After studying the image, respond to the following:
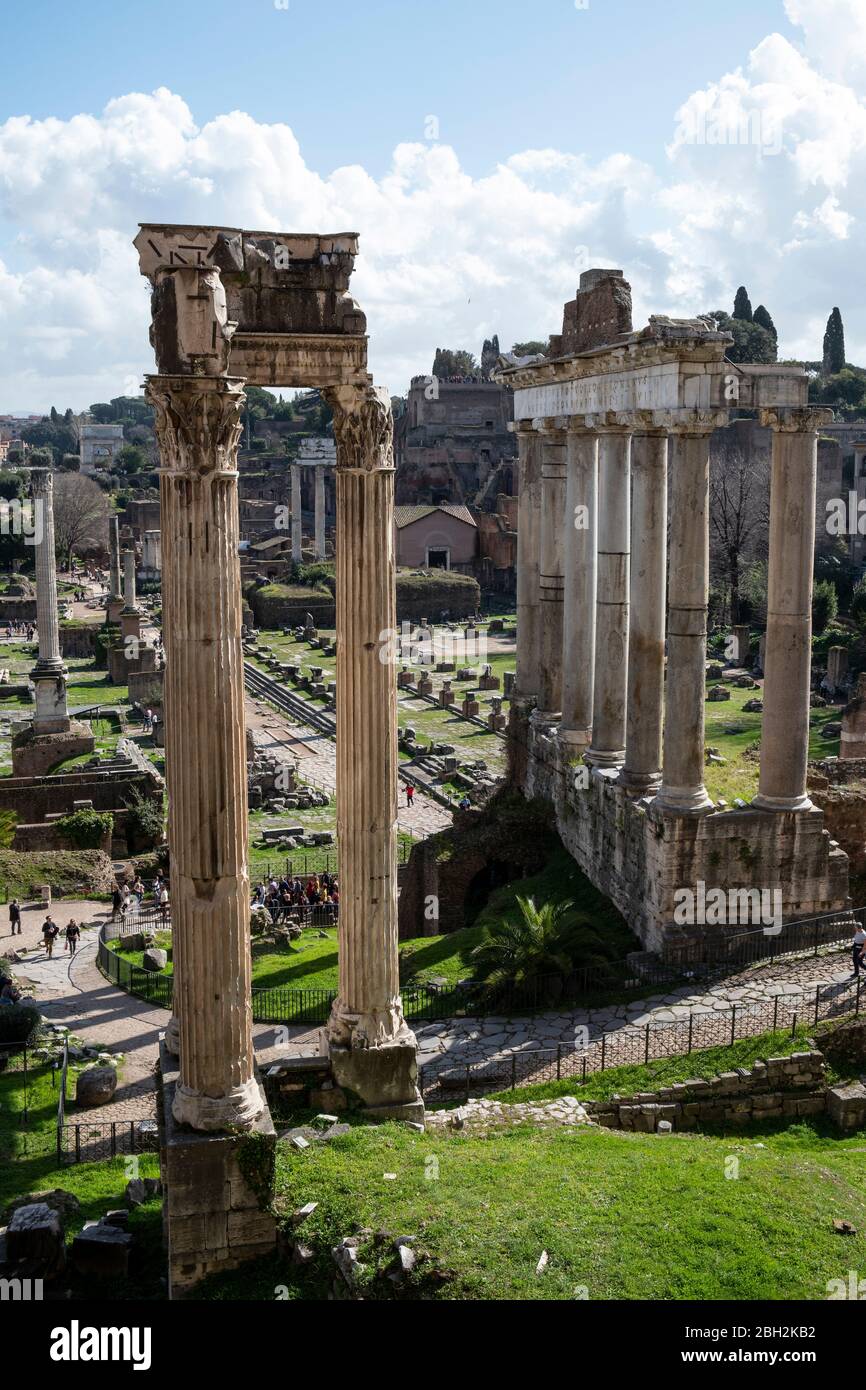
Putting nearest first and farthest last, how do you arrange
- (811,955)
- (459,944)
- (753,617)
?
1. (811,955)
2. (459,944)
3. (753,617)

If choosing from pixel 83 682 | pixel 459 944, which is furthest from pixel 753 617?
pixel 459 944

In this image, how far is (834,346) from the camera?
92.3 meters

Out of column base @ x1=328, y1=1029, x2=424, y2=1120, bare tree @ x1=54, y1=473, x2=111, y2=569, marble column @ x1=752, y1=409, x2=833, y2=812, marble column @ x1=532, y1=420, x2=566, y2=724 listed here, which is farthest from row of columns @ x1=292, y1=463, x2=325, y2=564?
column base @ x1=328, y1=1029, x2=424, y2=1120

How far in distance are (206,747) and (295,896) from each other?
1546 centimetres

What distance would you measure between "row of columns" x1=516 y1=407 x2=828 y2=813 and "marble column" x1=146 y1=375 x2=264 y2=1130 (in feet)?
29.4

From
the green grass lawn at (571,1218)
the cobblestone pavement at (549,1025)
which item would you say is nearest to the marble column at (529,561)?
the cobblestone pavement at (549,1025)

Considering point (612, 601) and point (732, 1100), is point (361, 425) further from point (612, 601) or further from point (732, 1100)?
point (612, 601)

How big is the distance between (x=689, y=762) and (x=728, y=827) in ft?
3.11

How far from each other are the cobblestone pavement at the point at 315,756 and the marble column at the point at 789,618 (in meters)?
13.9

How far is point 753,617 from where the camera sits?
180 ft

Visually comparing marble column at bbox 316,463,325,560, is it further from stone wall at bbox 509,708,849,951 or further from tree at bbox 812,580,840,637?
stone wall at bbox 509,708,849,951
